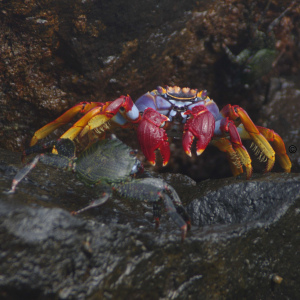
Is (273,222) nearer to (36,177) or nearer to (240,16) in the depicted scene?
(36,177)

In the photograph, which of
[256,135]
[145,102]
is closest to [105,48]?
[145,102]

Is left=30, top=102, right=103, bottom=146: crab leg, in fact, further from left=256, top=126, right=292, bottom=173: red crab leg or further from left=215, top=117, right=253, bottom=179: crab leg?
left=256, top=126, right=292, bottom=173: red crab leg

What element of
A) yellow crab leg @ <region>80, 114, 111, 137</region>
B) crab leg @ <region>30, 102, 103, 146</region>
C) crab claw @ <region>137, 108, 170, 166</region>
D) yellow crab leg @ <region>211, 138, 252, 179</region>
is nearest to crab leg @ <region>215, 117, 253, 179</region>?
yellow crab leg @ <region>211, 138, 252, 179</region>

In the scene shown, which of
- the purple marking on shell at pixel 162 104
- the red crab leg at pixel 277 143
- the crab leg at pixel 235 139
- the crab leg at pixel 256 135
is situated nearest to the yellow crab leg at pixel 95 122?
the purple marking on shell at pixel 162 104

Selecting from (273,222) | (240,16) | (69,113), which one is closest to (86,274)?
(273,222)

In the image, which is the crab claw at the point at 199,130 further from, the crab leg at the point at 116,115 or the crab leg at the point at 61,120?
the crab leg at the point at 61,120

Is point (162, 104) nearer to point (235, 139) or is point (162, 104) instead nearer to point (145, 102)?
point (145, 102)
